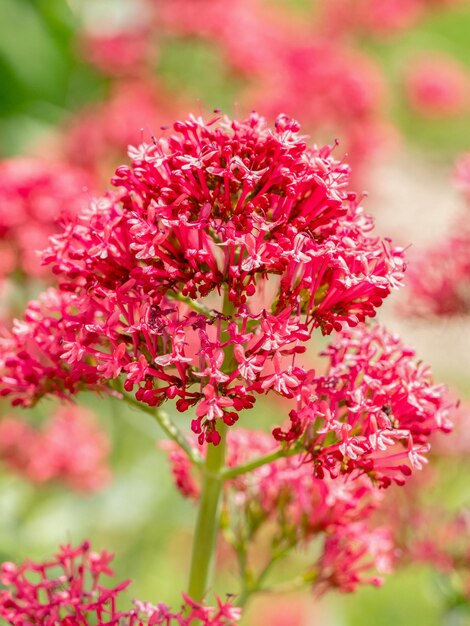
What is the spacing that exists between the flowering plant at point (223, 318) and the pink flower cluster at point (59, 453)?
1.43 m

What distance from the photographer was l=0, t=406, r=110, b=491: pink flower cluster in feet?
10.0

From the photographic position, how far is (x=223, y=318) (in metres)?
1.43

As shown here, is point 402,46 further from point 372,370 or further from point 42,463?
point 372,370

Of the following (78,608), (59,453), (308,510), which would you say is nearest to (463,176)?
(308,510)

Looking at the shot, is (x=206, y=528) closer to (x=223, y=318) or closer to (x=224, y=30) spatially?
(x=223, y=318)

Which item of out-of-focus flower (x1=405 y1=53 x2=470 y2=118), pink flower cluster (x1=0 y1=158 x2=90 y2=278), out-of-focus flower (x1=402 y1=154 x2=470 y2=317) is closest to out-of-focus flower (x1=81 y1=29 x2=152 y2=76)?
out-of-focus flower (x1=405 y1=53 x2=470 y2=118)

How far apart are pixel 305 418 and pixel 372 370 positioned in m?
0.15

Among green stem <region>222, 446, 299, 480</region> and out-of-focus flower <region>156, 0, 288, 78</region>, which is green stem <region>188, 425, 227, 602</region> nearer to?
green stem <region>222, 446, 299, 480</region>

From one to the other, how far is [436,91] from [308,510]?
5968 mm

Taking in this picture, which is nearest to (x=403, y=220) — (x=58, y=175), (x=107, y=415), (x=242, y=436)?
(x=107, y=415)

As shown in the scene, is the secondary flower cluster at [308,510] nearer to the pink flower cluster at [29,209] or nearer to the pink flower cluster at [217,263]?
the pink flower cluster at [217,263]

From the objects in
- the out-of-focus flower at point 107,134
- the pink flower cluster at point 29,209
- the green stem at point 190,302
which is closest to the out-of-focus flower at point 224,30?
the out-of-focus flower at point 107,134

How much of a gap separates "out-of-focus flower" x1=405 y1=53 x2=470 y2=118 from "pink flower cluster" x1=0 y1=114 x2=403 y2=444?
584 centimetres

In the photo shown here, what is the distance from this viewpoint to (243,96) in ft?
20.7
